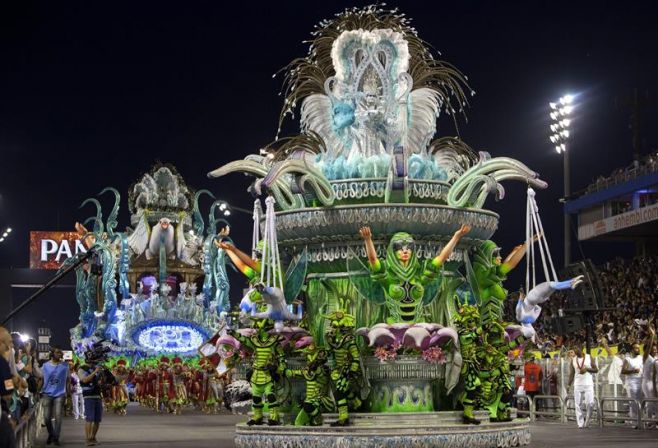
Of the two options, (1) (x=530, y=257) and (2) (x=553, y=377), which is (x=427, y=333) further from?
(2) (x=553, y=377)

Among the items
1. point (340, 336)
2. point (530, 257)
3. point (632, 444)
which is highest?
point (530, 257)

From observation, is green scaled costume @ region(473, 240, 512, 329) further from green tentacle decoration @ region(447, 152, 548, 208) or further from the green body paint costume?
the green body paint costume

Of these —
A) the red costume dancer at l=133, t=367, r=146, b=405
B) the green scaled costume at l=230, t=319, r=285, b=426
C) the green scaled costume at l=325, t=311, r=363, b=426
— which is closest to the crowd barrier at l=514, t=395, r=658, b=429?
the green scaled costume at l=325, t=311, r=363, b=426

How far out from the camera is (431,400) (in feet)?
59.7

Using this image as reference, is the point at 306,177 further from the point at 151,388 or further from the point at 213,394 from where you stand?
the point at 151,388

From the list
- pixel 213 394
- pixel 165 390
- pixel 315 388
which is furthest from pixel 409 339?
pixel 165 390

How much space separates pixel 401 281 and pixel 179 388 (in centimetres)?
2361

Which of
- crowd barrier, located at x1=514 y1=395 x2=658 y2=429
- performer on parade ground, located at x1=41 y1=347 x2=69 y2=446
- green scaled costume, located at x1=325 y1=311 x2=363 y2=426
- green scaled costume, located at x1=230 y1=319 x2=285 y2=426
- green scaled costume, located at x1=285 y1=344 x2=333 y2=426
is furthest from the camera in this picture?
crowd barrier, located at x1=514 y1=395 x2=658 y2=429

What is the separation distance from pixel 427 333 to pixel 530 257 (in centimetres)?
303

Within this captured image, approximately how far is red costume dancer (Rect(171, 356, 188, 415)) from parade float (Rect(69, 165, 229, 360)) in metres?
9.14

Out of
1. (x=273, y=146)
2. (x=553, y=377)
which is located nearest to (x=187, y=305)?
(x=553, y=377)

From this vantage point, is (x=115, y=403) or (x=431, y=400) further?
(x=115, y=403)

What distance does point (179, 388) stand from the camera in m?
40.2

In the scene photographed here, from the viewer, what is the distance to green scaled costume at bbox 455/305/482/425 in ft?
58.3
